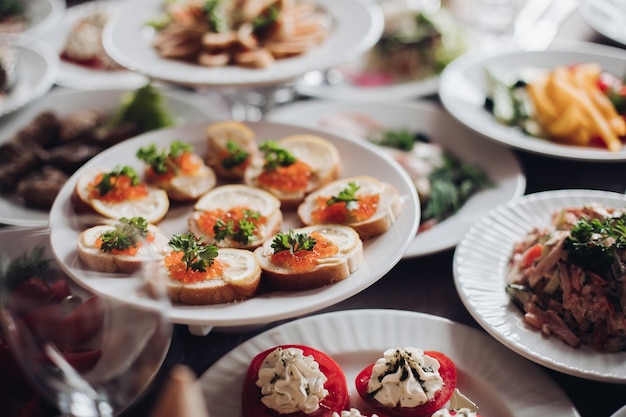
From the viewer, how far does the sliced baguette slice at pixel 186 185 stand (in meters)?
2.03

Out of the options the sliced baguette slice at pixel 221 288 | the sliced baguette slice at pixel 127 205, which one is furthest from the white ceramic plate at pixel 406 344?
the sliced baguette slice at pixel 127 205

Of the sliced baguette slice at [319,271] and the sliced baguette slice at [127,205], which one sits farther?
the sliced baguette slice at [127,205]

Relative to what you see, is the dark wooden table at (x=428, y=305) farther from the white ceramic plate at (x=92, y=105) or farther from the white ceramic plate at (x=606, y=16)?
the white ceramic plate at (x=92, y=105)

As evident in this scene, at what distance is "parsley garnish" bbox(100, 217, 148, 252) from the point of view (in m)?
1.57

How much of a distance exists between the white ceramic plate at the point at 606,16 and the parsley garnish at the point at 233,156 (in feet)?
7.28

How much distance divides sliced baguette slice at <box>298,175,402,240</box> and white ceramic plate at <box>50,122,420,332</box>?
0.02 m

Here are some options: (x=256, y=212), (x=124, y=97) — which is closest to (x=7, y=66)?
(x=124, y=97)

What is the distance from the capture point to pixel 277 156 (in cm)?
209

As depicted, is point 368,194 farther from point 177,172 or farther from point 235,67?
point 235,67

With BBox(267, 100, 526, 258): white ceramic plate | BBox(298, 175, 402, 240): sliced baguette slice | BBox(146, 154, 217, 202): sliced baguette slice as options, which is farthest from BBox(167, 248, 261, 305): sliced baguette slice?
BBox(267, 100, 526, 258): white ceramic plate

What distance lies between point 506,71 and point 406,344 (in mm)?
1823

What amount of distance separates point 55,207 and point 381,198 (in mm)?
940

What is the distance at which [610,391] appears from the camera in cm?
182

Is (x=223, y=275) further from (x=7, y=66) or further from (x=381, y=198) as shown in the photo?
(x=7, y=66)
